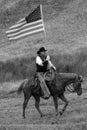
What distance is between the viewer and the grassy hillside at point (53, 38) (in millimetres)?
29928

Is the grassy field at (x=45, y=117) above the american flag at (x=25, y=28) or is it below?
below

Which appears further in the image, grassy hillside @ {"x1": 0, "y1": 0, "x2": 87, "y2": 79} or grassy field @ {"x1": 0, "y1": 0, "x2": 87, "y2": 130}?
grassy hillside @ {"x1": 0, "y1": 0, "x2": 87, "y2": 79}

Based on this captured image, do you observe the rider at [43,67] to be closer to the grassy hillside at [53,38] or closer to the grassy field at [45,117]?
the grassy field at [45,117]

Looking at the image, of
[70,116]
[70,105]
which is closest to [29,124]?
[70,116]

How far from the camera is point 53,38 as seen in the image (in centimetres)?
3716

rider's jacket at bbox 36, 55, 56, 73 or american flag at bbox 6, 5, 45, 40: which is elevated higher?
american flag at bbox 6, 5, 45, 40

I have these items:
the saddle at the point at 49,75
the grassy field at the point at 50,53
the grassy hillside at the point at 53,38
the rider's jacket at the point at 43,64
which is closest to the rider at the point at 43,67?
the rider's jacket at the point at 43,64

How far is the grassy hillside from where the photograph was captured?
98.2ft

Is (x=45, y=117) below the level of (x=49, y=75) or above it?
below

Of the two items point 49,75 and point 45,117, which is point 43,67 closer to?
point 49,75

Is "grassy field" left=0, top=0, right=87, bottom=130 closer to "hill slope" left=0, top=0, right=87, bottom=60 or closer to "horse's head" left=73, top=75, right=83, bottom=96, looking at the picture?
"hill slope" left=0, top=0, right=87, bottom=60

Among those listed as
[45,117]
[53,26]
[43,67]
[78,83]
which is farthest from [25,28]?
[53,26]

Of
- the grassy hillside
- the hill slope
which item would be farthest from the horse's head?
the hill slope

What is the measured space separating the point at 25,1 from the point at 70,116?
28.9 metres
